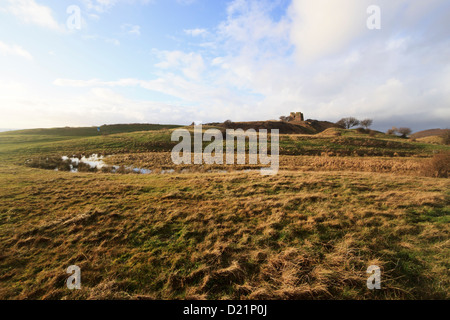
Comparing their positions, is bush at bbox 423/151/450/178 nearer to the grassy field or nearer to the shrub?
the grassy field

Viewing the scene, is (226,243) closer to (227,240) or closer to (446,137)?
(227,240)

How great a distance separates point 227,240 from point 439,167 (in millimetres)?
22278

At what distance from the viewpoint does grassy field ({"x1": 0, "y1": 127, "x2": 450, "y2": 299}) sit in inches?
179

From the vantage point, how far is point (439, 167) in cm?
→ 1563

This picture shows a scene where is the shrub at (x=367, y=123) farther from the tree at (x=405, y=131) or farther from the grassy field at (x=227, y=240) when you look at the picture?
the grassy field at (x=227, y=240)

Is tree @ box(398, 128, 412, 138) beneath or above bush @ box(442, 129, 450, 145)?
above

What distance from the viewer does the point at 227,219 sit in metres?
7.89

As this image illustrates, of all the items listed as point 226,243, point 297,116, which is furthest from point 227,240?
point 297,116

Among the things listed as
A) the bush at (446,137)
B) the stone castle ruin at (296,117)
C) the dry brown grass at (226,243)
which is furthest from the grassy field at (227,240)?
the stone castle ruin at (296,117)

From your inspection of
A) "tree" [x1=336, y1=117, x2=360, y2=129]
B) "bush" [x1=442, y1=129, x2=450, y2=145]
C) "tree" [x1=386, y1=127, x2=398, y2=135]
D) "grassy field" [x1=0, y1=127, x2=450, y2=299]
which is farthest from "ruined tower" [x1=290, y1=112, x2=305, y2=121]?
"grassy field" [x1=0, y1=127, x2=450, y2=299]

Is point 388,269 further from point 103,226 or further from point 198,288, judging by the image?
point 103,226

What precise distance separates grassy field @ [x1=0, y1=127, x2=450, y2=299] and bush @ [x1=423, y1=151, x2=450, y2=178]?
557cm

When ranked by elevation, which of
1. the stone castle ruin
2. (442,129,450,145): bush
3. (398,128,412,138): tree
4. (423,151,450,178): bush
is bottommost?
(423,151,450,178): bush

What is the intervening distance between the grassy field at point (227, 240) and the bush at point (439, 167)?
5570 millimetres
